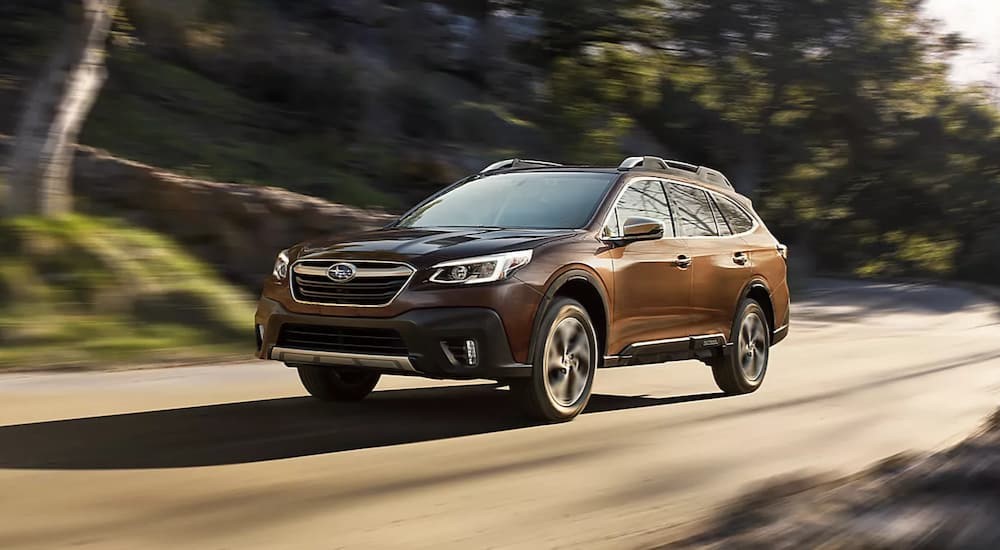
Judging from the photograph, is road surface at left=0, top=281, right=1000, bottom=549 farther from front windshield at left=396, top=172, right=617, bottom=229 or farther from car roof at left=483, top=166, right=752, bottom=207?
car roof at left=483, top=166, right=752, bottom=207

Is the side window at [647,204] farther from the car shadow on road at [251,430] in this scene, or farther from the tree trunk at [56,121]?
the tree trunk at [56,121]

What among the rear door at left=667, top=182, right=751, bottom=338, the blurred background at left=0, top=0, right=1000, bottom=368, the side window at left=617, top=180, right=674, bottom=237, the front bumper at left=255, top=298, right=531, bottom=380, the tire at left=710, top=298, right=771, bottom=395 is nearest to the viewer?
the front bumper at left=255, top=298, right=531, bottom=380

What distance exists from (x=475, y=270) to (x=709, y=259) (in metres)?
2.71

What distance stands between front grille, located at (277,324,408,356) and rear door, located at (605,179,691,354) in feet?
5.56

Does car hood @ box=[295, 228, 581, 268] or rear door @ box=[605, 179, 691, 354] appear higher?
car hood @ box=[295, 228, 581, 268]

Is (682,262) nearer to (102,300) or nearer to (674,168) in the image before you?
(674,168)

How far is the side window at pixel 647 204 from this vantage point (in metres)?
8.91

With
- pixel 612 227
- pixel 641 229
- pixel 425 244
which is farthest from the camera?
pixel 612 227

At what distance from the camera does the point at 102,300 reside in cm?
1171

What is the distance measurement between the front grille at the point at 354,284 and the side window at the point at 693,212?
2.72 meters

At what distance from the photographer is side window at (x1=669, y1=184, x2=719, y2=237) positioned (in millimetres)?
9562

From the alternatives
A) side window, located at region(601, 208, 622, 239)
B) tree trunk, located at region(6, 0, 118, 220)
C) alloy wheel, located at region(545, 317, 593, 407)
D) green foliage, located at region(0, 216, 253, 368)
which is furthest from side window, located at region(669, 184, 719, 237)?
tree trunk, located at region(6, 0, 118, 220)

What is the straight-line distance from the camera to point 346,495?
5.84m

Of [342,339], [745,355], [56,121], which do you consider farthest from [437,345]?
[56,121]
